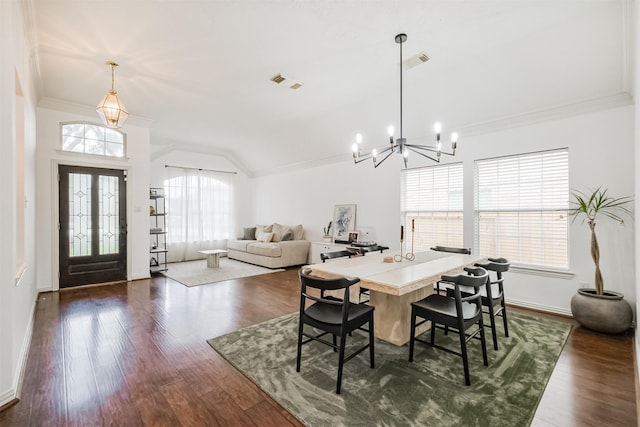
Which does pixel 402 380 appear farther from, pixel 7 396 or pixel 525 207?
pixel 525 207

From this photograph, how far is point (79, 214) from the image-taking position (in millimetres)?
4801

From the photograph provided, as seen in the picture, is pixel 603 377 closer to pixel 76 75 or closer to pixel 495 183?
pixel 495 183

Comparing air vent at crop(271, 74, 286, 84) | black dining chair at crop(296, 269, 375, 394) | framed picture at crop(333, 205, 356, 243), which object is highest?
air vent at crop(271, 74, 286, 84)

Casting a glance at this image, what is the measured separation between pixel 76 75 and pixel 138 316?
10.6ft

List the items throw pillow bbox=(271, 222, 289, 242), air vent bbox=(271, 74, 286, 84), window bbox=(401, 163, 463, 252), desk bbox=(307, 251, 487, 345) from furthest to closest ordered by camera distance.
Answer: throw pillow bbox=(271, 222, 289, 242) < window bbox=(401, 163, 463, 252) < air vent bbox=(271, 74, 286, 84) < desk bbox=(307, 251, 487, 345)

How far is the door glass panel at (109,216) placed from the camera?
16.4 feet

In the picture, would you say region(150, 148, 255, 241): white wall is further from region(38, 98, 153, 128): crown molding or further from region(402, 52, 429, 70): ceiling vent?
region(402, 52, 429, 70): ceiling vent

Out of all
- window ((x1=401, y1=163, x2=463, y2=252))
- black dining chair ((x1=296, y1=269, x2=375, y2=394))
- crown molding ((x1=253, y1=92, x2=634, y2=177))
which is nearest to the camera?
black dining chair ((x1=296, y1=269, x2=375, y2=394))

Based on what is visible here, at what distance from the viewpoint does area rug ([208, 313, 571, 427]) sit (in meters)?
1.82

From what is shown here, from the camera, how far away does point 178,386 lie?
213cm

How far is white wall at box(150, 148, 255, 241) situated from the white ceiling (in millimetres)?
2311

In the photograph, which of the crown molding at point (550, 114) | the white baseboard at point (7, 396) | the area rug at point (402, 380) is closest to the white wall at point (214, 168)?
the area rug at point (402, 380)

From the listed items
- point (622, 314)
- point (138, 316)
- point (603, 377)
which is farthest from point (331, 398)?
point (622, 314)

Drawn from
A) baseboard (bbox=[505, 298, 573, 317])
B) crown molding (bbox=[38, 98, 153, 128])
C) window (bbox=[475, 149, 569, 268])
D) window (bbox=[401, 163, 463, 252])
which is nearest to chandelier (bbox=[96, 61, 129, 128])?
crown molding (bbox=[38, 98, 153, 128])
